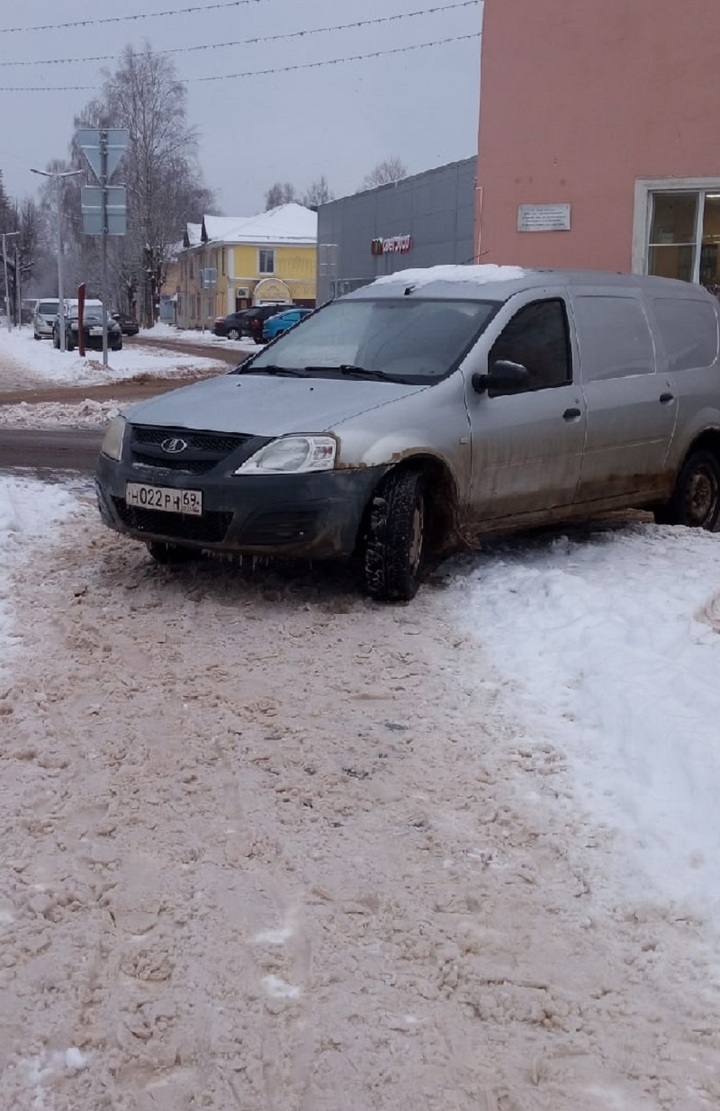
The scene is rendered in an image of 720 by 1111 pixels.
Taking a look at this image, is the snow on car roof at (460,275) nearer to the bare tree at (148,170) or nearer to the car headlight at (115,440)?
the car headlight at (115,440)

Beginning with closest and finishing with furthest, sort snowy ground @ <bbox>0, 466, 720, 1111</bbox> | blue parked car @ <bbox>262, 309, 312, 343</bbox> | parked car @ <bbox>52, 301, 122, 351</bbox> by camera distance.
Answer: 1. snowy ground @ <bbox>0, 466, 720, 1111</bbox>
2. parked car @ <bbox>52, 301, 122, 351</bbox>
3. blue parked car @ <bbox>262, 309, 312, 343</bbox>

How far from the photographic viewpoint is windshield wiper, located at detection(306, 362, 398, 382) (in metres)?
6.57

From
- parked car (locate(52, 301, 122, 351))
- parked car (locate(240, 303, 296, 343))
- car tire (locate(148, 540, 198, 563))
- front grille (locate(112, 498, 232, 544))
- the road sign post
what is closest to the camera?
front grille (locate(112, 498, 232, 544))

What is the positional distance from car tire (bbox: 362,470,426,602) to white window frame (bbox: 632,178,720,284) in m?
9.68

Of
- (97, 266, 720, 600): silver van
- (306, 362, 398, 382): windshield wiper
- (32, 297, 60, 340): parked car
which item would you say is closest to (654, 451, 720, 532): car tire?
(97, 266, 720, 600): silver van

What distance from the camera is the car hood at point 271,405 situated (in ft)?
19.5

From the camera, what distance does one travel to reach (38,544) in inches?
293

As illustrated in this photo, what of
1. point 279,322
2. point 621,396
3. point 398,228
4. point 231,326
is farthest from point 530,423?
point 231,326

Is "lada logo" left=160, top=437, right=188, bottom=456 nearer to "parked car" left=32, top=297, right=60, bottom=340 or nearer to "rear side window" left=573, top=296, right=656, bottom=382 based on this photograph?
"rear side window" left=573, top=296, right=656, bottom=382

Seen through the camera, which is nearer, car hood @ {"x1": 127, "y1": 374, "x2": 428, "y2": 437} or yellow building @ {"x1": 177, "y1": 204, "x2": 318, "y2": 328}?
car hood @ {"x1": 127, "y1": 374, "x2": 428, "y2": 437}

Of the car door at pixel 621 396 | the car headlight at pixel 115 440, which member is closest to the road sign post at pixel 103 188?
the car door at pixel 621 396

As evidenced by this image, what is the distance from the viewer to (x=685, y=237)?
15.0 meters

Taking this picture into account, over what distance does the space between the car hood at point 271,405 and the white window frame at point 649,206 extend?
9250 mm

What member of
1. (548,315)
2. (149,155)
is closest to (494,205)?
(548,315)
